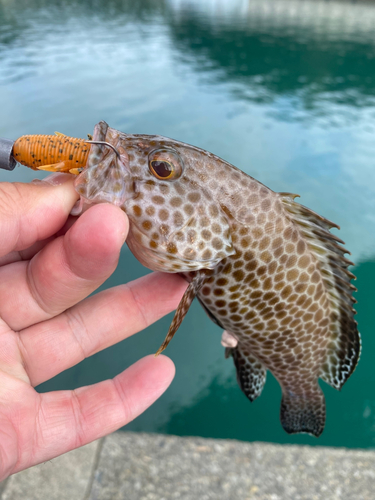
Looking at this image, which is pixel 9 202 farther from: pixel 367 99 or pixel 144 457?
pixel 367 99

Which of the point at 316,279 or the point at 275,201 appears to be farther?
the point at 316,279

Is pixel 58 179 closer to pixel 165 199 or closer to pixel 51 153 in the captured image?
pixel 51 153

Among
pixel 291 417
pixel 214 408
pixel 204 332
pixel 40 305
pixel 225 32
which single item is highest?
pixel 225 32

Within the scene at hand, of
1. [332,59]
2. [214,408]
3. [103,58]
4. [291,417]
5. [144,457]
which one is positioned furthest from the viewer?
[332,59]

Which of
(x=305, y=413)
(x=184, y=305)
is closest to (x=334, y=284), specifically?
(x=184, y=305)

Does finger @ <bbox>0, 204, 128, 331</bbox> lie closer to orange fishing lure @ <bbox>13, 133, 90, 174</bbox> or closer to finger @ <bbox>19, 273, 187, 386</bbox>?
finger @ <bbox>19, 273, 187, 386</bbox>

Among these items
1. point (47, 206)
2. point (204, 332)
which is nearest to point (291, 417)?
point (204, 332)

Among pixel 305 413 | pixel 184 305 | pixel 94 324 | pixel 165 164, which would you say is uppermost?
pixel 165 164
